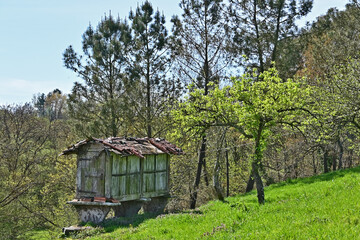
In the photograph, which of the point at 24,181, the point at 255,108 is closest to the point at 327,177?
the point at 255,108

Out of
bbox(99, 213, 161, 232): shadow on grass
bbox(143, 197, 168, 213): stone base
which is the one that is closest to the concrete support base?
bbox(99, 213, 161, 232): shadow on grass

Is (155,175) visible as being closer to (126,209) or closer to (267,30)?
(126,209)

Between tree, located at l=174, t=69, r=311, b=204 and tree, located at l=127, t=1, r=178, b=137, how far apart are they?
998cm

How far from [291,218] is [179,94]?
16230 mm

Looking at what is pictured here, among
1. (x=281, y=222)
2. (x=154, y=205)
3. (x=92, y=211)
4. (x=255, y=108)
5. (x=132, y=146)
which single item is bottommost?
(x=154, y=205)

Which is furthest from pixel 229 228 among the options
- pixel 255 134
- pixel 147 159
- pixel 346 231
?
pixel 147 159

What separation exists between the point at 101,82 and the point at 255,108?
15102mm

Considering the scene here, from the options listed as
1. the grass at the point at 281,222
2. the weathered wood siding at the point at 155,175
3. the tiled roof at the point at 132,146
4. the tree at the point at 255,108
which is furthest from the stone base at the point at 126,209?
the tree at the point at 255,108

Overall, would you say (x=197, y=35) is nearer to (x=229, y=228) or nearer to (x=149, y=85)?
(x=149, y=85)

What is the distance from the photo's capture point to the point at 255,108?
1258 cm

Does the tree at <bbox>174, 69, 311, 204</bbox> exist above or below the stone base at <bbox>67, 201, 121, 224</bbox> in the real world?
above

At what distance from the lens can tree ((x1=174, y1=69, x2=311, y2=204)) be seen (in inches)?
490

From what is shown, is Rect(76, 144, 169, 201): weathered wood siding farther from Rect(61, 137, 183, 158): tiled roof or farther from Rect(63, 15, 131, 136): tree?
Rect(63, 15, 131, 136): tree

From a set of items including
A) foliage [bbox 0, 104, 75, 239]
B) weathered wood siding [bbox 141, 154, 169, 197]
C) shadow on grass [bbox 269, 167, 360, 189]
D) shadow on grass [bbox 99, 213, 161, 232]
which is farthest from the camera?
foliage [bbox 0, 104, 75, 239]
